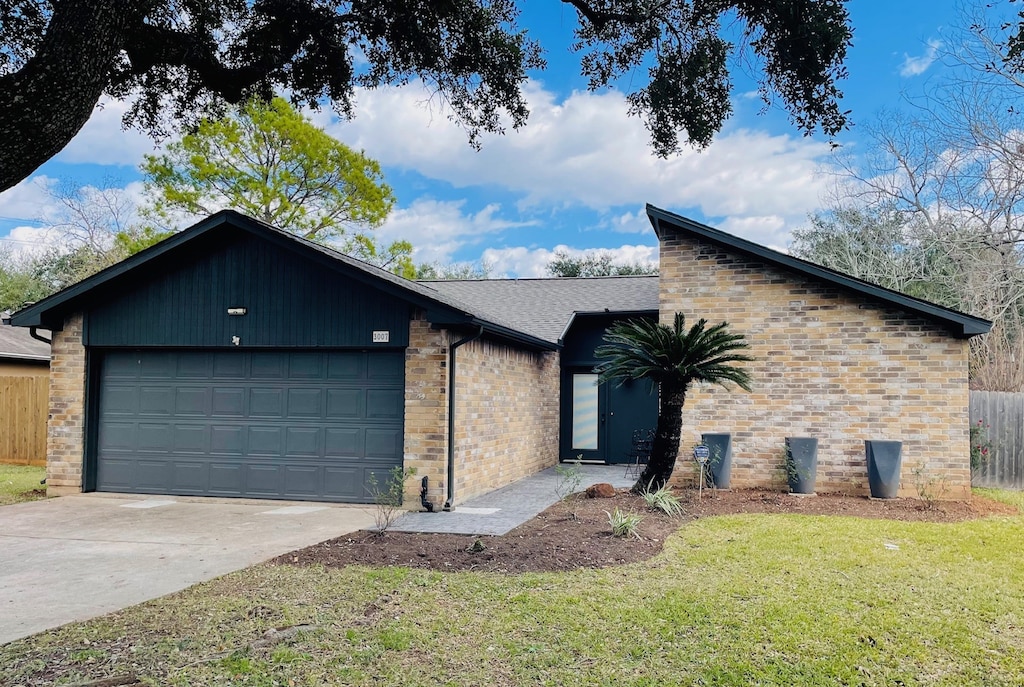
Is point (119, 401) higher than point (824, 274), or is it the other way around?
point (824, 274)

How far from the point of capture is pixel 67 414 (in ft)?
37.0

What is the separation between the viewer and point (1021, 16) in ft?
16.0

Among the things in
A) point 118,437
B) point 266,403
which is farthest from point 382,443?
point 118,437

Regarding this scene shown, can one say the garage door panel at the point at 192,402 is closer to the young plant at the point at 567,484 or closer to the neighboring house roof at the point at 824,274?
the young plant at the point at 567,484

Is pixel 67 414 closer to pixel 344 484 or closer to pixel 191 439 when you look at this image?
pixel 191 439

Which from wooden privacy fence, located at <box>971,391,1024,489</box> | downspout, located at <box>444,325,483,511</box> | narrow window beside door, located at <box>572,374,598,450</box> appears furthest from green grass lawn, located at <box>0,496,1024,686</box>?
narrow window beside door, located at <box>572,374,598,450</box>

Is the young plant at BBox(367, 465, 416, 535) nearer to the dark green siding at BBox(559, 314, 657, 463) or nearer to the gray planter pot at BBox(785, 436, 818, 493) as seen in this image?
the gray planter pot at BBox(785, 436, 818, 493)

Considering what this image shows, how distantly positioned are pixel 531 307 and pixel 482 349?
6412 mm

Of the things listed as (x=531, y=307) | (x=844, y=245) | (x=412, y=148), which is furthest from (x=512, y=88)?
(x=844, y=245)

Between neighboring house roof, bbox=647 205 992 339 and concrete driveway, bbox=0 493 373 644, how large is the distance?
6.23 meters

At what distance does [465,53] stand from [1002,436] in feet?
35.8

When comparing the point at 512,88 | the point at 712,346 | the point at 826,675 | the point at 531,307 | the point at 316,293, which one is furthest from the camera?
the point at 531,307

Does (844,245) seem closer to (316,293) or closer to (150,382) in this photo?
(316,293)

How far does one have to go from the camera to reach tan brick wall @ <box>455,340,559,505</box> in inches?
412
